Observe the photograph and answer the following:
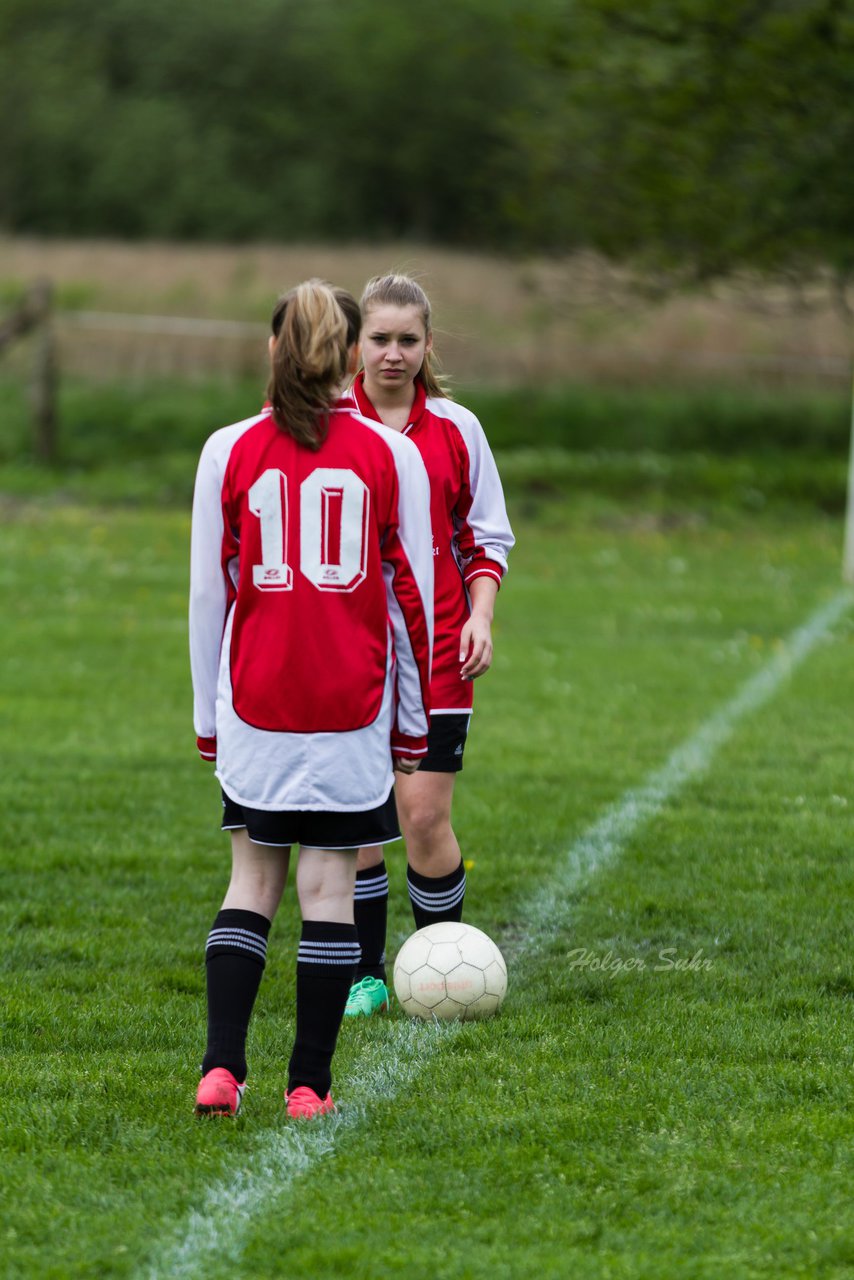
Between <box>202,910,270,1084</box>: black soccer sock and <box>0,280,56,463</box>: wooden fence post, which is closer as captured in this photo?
<box>202,910,270,1084</box>: black soccer sock

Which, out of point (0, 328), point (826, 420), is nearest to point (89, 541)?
point (0, 328)

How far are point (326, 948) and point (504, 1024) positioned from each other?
37.0 inches

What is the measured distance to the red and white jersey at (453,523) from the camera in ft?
14.4

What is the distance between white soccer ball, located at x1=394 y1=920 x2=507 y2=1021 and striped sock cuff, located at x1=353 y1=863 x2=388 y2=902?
11.4 inches

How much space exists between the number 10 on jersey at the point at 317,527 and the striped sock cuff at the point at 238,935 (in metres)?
0.72

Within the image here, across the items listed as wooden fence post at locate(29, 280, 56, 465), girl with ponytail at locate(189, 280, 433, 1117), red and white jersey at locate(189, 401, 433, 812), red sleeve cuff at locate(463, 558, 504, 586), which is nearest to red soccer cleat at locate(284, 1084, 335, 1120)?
girl with ponytail at locate(189, 280, 433, 1117)

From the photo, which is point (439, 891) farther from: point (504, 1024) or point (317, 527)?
point (317, 527)

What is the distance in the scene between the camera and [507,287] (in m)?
26.4

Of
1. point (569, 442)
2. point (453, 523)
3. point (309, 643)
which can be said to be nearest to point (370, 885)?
point (453, 523)

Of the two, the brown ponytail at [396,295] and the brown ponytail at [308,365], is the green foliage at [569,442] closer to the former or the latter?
the brown ponytail at [396,295]

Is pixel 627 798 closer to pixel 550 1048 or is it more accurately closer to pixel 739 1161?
pixel 550 1048

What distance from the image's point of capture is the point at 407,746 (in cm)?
355

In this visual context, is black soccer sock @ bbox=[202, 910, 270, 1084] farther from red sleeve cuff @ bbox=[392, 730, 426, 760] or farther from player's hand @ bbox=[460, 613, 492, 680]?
player's hand @ bbox=[460, 613, 492, 680]

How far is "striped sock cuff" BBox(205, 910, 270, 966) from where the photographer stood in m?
3.55
